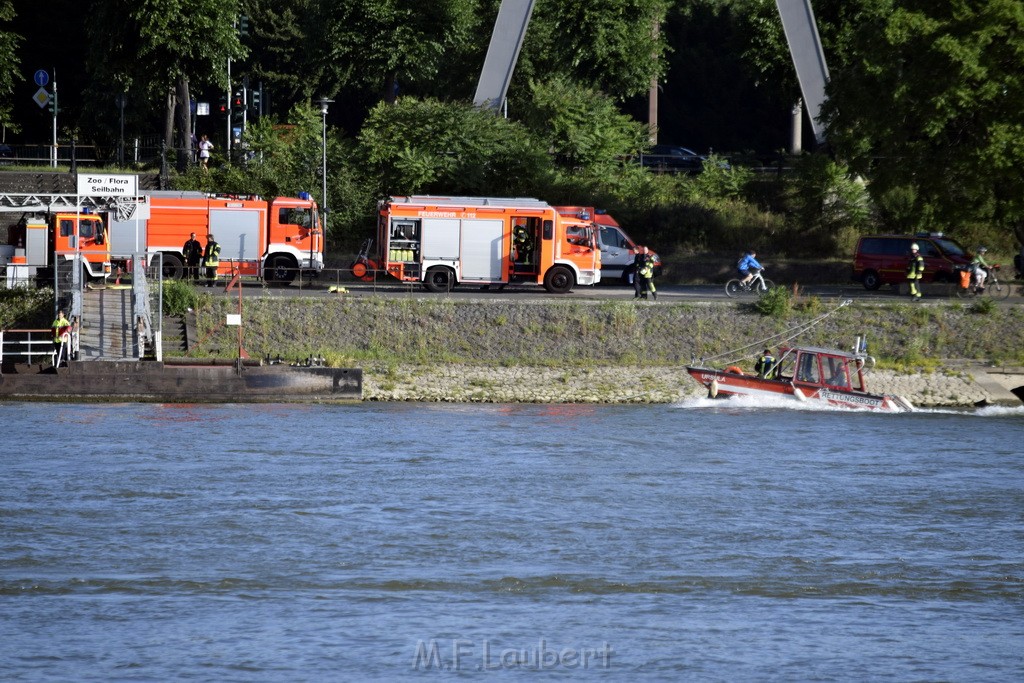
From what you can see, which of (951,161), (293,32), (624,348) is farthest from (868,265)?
(293,32)

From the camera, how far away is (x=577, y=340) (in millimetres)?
40750

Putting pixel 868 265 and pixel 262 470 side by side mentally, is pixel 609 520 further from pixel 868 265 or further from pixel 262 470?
pixel 868 265

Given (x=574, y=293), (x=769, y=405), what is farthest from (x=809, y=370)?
(x=574, y=293)

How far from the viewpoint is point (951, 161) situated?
44.3 metres

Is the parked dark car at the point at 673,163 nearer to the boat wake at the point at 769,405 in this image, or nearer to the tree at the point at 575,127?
the tree at the point at 575,127

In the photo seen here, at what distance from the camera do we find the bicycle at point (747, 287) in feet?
147

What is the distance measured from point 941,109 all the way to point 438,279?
14.9 metres

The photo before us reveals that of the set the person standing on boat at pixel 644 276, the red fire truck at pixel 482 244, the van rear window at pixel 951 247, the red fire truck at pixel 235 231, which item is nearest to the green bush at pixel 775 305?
the person standing on boat at pixel 644 276

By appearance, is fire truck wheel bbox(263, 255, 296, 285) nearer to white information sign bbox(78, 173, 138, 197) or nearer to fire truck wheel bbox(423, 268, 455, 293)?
fire truck wheel bbox(423, 268, 455, 293)

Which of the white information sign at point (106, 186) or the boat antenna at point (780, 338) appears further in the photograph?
the white information sign at point (106, 186)

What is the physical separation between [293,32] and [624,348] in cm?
4073

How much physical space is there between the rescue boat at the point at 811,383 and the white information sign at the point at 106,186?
54.4 ft

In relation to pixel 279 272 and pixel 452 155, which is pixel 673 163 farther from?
pixel 279 272

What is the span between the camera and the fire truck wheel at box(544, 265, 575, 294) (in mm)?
44438
